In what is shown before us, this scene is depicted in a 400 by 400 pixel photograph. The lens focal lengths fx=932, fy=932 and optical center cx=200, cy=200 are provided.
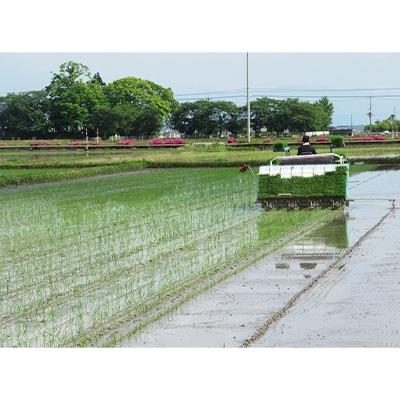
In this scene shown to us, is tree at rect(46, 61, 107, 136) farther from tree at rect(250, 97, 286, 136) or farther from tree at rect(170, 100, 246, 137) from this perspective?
tree at rect(250, 97, 286, 136)

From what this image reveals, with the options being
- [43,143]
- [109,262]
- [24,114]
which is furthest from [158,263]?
[43,143]

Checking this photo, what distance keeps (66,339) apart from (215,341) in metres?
0.99

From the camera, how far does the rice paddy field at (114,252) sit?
267 inches

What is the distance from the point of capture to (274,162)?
1557cm

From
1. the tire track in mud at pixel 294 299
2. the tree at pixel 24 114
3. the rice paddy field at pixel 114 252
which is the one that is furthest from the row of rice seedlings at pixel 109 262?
the tree at pixel 24 114

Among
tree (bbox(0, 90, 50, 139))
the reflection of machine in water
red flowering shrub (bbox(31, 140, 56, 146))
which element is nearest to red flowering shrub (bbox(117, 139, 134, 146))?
red flowering shrub (bbox(31, 140, 56, 146))

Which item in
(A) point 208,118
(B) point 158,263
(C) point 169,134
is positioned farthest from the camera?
(A) point 208,118

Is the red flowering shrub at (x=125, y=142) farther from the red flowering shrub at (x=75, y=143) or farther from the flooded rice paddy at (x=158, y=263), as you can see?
the flooded rice paddy at (x=158, y=263)

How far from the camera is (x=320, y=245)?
1055cm

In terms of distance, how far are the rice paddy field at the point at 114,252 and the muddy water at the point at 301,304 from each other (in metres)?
0.24

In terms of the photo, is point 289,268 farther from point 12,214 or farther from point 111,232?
point 12,214

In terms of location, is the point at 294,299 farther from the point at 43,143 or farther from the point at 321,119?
the point at 321,119

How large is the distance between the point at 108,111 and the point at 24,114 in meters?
4.48

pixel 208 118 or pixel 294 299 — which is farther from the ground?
pixel 208 118
